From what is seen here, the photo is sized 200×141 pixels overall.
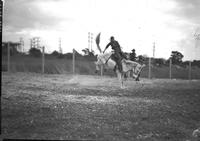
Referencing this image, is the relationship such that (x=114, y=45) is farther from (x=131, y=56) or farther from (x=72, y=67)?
(x=72, y=67)

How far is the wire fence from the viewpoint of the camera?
350cm

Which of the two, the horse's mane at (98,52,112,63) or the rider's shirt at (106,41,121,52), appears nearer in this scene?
the rider's shirt at (106,41,121,52)

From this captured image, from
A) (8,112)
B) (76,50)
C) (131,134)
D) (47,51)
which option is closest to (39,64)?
(47,51)

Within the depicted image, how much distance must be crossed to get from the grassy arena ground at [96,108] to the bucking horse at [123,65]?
0.11m

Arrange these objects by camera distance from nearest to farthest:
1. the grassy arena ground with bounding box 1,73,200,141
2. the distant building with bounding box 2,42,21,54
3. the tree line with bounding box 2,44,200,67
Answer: the grassy arena ground with bounding box 1,73,200,141, the distant building with bounding box 2,42,21,54, the tree line with bounding box 2,44,200,67

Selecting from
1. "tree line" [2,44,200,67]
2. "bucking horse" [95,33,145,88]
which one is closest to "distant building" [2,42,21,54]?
"tree line" [2,44,200,67]

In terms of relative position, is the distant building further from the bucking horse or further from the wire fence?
the bucking horse

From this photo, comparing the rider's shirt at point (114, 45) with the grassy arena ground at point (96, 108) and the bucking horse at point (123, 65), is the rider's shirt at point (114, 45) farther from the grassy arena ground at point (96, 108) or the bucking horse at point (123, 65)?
the grassy arena ground at point (96, 108)

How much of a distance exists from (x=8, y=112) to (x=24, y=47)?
0.92m

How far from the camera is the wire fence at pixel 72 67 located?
350 centimetres

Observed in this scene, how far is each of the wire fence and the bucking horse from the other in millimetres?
69

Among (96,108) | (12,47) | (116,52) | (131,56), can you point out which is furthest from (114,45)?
(12,47)

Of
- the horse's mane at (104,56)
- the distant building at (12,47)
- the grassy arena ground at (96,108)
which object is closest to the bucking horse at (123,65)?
the horse's mane at (104,56)

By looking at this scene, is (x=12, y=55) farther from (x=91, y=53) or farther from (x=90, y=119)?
(x=90, y=119)
